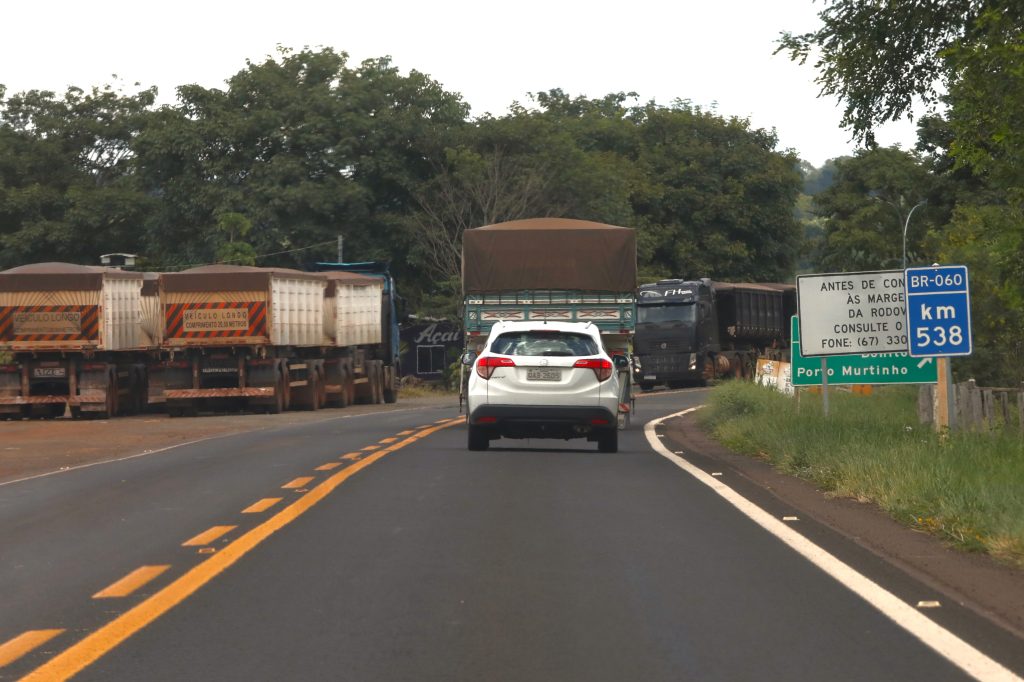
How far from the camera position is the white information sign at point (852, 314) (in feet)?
61.9

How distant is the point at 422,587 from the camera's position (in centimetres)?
877

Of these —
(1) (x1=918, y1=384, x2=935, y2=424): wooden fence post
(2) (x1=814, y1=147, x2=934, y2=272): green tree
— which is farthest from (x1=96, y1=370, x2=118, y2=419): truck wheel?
(2) (x1=814, y1=147, x2=934, y2=272): green tree

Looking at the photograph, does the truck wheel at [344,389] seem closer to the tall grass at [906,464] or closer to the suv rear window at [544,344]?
the tall grass at [906,464]

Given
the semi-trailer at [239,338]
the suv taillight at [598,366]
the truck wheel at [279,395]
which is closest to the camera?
the suv taillight at [598,366]

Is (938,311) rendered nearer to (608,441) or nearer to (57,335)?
(608,441)

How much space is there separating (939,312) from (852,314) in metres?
2.20

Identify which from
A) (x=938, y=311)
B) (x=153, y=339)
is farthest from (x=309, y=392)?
(x=938, y=311)

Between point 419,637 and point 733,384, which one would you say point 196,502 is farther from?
point 733,384

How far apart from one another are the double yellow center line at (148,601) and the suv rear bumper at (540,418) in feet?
17.2

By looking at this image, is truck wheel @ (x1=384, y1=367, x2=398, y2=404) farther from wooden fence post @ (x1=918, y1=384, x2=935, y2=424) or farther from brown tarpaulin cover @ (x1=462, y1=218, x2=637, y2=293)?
A: wooden fence post @ (x1=918, y1=384, x2=935, y2=424)

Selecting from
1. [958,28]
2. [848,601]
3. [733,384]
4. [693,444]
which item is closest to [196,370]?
[733,384]

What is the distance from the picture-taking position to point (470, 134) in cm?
6162

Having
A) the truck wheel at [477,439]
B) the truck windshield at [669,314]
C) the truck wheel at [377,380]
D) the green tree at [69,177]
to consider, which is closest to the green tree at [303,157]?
the green tree at [69,177]

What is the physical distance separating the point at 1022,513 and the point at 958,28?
10121mm
